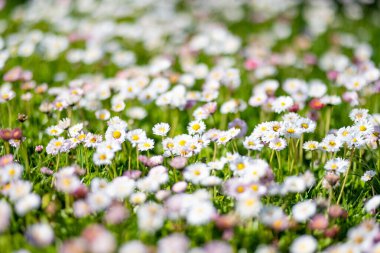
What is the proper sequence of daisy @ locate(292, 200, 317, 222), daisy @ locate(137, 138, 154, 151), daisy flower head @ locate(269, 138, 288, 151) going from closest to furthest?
daisy @ locate(292, 200, 317, 222), daisy flower head @ locate(269, 138, 288, 151), daisy @ locate(137, 138, 154, 151)

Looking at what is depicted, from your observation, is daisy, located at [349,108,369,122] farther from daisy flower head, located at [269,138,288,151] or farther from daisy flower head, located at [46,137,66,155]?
daisy flower head, located at [46,137,66,155]

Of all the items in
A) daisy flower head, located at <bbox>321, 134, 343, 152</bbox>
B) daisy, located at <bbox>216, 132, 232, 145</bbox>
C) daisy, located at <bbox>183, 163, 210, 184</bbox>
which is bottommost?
daisy, located at <bbox>183, 163, 210, 184</bbox>

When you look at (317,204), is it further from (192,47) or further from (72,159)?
(192,47)

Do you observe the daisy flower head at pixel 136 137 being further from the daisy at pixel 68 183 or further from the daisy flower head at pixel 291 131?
the daisy flower head at pixel 291 131

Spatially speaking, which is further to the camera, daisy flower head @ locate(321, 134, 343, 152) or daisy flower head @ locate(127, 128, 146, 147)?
daisy flower head @ locate(127, 128, 146, 147)

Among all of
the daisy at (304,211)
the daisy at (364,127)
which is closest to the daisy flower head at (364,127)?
the daisy at (364,127)

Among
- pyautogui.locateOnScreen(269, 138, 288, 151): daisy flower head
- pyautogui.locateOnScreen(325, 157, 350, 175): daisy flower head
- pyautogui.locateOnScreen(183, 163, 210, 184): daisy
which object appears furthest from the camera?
pyautogui.locateOnScreen(269, 138, 288, 151): daisy flower head

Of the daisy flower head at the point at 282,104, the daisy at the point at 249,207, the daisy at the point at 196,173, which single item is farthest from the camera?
the daisy flower head at the point at 282,104

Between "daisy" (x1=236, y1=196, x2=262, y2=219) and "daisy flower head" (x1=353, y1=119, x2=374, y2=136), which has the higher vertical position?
"daisy flower head" (x1=353, y1=119, x2=374, y2=136)

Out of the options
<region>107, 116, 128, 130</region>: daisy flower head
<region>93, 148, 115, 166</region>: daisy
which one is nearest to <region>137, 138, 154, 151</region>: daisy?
<region>107, 116, 128, 130</region>: daisy flower head

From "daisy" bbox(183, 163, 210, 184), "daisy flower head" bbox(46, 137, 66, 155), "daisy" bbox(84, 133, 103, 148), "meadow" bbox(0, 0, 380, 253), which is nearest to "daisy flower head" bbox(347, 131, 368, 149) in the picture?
"meadow" bbox(0, 0, 380, 253)

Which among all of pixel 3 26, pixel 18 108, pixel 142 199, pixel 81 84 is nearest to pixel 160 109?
pixel 81 84
